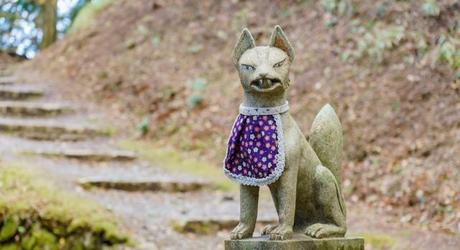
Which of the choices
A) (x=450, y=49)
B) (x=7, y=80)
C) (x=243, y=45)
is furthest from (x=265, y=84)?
(x=7, y=80)

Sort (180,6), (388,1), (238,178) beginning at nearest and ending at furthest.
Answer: (238,178), (388,1), (180,6)

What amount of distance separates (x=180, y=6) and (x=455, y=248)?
358 inches

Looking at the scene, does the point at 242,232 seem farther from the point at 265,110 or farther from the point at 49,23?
the point at 49,23

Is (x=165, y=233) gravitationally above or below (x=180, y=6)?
below

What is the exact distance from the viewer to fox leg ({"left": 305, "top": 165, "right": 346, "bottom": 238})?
3672mm

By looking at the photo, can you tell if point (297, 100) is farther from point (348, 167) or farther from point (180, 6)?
point (180, 6)

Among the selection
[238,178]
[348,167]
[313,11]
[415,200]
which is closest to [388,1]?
[313,11]

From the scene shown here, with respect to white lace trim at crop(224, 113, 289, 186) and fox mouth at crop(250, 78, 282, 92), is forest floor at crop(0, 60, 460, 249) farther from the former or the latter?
fox mouth at crop(250, 78, 282, 92)

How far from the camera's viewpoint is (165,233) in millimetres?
6719

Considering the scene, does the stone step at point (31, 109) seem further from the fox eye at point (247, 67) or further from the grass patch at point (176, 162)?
the fox eye at point (247, 67)

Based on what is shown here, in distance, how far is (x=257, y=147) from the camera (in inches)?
139

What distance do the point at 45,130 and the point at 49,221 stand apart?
12.8ft

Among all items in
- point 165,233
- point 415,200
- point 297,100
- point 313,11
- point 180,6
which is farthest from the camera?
point 180,6

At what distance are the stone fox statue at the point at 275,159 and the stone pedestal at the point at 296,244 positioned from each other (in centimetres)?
4
